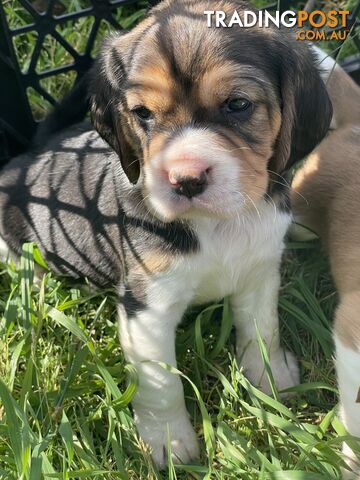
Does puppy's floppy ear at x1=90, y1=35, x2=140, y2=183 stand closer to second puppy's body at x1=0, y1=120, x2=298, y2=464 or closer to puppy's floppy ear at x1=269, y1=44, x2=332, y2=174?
second puppy's body at x1=0, y1=120, x2=298, y2=464

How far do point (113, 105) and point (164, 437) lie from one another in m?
1.39

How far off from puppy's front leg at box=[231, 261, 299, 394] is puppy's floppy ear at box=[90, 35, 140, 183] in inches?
28.2

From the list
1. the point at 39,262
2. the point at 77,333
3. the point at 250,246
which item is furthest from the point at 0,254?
the point at 250,246

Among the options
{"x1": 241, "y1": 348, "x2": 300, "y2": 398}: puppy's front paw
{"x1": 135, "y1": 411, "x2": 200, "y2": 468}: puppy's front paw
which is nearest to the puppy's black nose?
{"x1": 135, "y1": 411, "x2": 200, "y2": 468}: puppy's front paw

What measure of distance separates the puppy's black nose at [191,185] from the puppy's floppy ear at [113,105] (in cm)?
44

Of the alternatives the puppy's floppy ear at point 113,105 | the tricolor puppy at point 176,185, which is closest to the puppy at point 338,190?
the tricolor puppy at point 176,185

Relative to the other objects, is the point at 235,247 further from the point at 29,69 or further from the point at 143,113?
the point at 29,69

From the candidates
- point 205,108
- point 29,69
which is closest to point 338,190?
point 205,108

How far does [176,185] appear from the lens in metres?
2.13

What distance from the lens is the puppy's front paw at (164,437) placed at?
2885mm

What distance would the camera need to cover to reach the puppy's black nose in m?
2.08

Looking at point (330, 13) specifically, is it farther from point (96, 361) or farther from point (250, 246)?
point (96, 361)

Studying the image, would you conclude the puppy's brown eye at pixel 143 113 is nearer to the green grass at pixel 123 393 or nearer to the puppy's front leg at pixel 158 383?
the puppy's front leg at pixel 158 383

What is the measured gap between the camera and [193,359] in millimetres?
3166
